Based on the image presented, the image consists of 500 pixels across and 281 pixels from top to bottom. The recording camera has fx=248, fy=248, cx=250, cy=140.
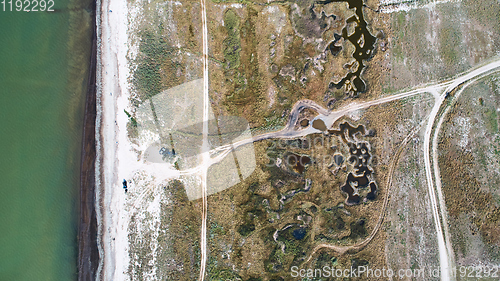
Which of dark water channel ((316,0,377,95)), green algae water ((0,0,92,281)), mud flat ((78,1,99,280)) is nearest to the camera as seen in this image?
green algae water ((0,0,92,281))

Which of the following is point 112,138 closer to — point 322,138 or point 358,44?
point 322,138

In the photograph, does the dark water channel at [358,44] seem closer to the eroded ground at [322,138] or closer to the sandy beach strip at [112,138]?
the eroded ground at [322,138]

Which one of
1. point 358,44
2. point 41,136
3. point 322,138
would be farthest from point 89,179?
point 358,44

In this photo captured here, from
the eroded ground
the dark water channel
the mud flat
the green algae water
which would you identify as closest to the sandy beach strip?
the mud flat

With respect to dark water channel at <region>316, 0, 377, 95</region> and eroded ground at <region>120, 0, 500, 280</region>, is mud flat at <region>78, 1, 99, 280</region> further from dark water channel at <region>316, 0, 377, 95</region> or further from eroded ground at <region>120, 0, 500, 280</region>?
dark water channel at <region>316, 0, 377, 95</region>

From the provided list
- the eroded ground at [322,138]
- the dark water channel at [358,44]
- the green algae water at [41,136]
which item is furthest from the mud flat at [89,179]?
the dark water channel at [358,44]
